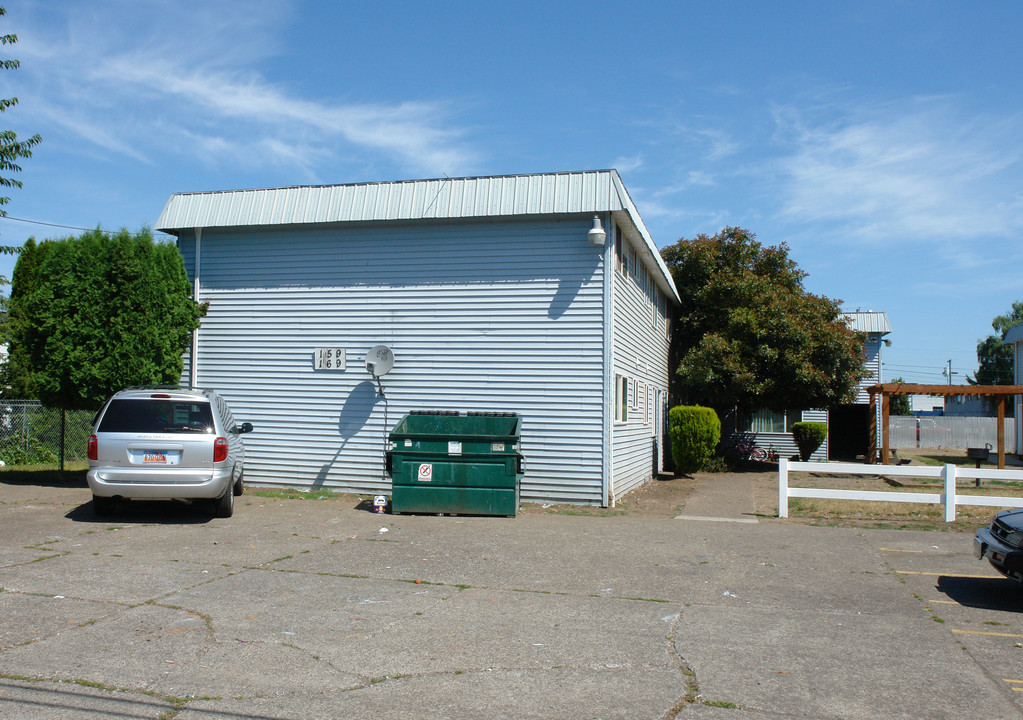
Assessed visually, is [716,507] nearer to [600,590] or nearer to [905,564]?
[905,564]

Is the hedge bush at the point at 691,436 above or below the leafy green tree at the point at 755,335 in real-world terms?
below

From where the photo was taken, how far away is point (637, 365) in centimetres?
1720

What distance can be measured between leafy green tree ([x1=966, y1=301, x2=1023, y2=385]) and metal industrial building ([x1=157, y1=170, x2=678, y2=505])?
242ft

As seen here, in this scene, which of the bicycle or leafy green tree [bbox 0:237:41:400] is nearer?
leafy green tree [bbox 0:237:41:400]

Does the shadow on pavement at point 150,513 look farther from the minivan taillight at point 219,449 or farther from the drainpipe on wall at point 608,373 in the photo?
the drainpipe on wall at point 608,373

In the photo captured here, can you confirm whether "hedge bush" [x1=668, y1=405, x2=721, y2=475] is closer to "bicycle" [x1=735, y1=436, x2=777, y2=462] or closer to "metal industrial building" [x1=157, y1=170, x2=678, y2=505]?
"metal industrial building" [x1=157, y1=170, x2=678, y2=505]

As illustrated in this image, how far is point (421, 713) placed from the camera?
4445 millimetres

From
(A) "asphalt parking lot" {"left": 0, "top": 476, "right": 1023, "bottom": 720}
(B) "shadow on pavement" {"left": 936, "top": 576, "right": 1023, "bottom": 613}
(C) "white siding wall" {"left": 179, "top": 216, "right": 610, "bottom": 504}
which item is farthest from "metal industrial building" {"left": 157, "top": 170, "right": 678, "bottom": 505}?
(B) "shadow on pavement" {"left": 936, "top": 576, "right": 1023, "bottom": 613}

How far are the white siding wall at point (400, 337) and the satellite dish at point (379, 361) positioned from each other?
198 mm

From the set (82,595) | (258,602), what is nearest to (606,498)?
(258,602)

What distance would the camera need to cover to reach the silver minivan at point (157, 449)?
10.1 metres

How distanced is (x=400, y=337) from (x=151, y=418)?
485cm

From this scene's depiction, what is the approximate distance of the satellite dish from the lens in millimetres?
14047

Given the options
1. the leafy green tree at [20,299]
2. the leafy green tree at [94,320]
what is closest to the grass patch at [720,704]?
the leafy green tree at [94,320]
